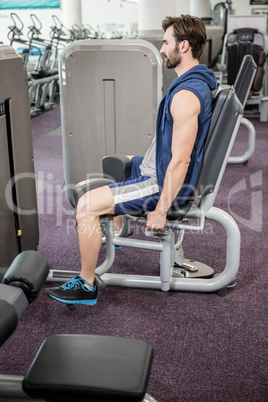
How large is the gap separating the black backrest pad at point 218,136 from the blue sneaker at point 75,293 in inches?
24.6

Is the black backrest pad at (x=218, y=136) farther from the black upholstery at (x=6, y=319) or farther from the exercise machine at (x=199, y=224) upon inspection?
the black upholstery at (x=6, y=319)

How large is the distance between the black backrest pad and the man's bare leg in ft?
1.33

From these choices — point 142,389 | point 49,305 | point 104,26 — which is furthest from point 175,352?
point 104,26

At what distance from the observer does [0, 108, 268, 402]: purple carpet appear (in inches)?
65.4

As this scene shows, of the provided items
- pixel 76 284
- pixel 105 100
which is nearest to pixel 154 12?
pixel 105 100

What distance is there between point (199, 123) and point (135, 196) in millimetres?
411

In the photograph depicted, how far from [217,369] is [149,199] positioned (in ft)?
2.48

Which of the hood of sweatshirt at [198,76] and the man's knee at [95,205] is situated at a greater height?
the hood of sweatshirt at [198,76]

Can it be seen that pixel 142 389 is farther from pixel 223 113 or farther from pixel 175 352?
pixel 223 113

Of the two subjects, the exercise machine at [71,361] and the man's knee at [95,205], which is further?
the man's knee at [95,205]

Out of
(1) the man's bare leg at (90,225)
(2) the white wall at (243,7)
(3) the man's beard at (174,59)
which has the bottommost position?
(1) the man's bare leg at (90,225)

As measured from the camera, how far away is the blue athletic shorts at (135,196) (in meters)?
2.08

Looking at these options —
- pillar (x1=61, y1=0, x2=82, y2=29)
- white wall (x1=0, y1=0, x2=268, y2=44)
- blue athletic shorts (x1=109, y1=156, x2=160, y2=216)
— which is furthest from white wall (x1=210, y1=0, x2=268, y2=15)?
blue athletic shorts (x1=109, y1=156, x2=160, y2=216)

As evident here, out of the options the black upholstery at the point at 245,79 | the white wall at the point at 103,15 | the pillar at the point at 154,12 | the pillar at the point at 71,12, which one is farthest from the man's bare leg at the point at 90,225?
the pillar at the point at 71,12
